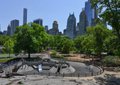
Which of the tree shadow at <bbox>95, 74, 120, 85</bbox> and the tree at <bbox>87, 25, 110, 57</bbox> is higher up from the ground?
the tree at <bbox>87, 25, 110, 57</bbox>

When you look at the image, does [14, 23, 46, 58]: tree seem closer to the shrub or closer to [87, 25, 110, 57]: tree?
[87, 25, 110, 57]: tree

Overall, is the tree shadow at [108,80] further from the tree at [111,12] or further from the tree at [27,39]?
the tree at [27,39]

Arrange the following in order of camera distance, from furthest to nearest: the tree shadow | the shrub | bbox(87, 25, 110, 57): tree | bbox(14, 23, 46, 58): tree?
bbox(14, 23, 46, 58): tree < bbox(87, 25, 110, 57): tree < the shrub < the tree shadow

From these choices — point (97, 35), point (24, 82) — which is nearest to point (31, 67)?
point (24, 82)

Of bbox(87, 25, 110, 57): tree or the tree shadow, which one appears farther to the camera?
bbox(87, 25, 110, 57): tree

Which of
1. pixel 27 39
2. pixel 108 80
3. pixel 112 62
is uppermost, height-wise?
pixel 27 39

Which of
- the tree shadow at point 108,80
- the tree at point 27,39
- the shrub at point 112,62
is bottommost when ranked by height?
the tree shadow at point 108,80

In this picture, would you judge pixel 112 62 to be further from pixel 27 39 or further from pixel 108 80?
pixel 27 39

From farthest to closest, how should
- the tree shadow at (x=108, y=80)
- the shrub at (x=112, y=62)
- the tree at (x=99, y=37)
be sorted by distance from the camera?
1. the tree at (x=99, y=37)
2. the shrub at (x=112, y=62)
3. the tree shadow at (x=108, y=80)

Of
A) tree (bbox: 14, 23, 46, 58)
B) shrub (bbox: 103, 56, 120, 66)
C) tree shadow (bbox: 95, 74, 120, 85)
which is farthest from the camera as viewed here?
tree (bbox: 14, 23, 46, 58)

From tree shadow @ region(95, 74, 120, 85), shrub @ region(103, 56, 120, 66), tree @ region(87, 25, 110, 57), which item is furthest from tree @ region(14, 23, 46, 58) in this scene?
tree shadow @ region(95, 74, 120, 85)

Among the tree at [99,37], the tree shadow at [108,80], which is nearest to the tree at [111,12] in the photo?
the tree shadow at [108,80]

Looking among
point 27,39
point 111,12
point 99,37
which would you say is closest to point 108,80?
point 111,12

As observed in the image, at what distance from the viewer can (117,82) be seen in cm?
3616
